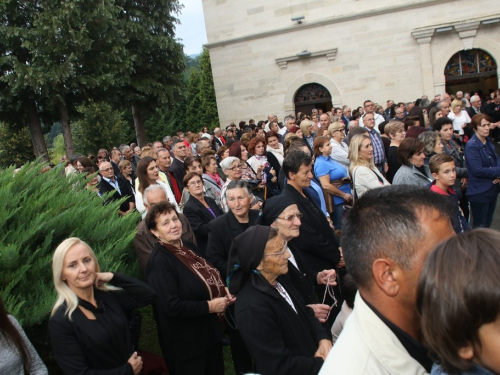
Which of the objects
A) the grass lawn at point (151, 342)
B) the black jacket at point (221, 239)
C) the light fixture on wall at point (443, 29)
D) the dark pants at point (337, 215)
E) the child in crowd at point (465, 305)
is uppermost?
the light fixture on wall at point (443, 29)

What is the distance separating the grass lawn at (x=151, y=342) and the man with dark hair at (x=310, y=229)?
1540mm

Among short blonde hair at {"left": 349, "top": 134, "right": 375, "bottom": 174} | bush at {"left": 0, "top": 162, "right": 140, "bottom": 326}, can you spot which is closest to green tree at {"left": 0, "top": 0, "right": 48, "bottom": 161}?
bush at {"left": 0, "top": 162, "right": 140, "bottom": 326}

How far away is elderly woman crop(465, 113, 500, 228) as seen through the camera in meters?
7.04

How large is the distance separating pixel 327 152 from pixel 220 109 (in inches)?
734

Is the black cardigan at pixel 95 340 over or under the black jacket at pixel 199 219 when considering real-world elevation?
under

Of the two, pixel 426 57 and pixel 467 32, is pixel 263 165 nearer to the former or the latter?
pixel 426 57

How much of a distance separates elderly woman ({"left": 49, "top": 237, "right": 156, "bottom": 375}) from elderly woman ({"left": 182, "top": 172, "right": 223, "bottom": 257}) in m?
1.99

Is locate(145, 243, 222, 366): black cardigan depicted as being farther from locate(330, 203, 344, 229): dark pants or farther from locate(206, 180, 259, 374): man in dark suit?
locate(330, 203, 344, 229): dark pants

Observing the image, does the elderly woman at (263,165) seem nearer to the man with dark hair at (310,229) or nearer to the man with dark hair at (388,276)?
the man with dark hair at (310,229)

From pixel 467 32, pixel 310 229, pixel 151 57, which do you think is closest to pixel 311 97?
pixel 467 32

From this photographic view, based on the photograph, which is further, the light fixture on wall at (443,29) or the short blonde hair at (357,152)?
the light fixture on wall at (443,29)

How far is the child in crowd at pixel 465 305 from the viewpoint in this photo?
136 centimetres

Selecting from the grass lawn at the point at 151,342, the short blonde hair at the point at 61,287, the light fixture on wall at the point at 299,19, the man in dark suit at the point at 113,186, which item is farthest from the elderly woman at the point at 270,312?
the light fixture on wall at the point at 299,19

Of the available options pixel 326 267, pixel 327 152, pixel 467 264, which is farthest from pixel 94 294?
pixel 327 152
